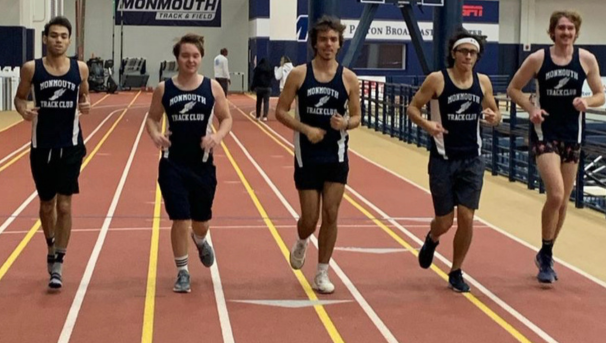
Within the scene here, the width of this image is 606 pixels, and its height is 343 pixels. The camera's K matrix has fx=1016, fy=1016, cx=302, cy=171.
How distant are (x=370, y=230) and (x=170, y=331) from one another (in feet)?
13.1

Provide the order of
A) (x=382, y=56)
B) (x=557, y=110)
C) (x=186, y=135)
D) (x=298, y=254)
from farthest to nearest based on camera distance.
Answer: (x=382, y=56)
(x=557, y=110)
(x=298, y=254)
(x=186, y=135)

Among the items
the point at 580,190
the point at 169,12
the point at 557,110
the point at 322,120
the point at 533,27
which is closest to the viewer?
the point at 322,120

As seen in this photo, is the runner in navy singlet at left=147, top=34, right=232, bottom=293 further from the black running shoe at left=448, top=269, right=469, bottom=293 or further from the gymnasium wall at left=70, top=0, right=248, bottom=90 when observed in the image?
the gymnasium wall at left=70, top=0, right=248, bottom=90

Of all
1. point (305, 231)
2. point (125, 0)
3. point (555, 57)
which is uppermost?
point (125, 0)

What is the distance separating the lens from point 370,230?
975 cm

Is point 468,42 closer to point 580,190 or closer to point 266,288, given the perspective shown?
point 266,288

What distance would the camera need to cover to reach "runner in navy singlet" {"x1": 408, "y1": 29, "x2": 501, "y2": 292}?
7047mm

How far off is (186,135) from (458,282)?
2159 mm

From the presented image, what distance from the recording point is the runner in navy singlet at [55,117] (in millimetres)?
6988

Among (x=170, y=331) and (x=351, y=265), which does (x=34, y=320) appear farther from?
(x=351, y=265)

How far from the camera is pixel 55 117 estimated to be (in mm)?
7020

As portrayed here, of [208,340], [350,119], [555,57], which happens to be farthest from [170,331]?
[555,57]

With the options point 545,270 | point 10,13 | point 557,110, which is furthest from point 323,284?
point 10,13

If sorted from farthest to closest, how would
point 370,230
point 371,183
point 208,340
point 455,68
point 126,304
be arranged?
point 371,183
point 370,230
point 455,68
point 126,304
point 208,340
